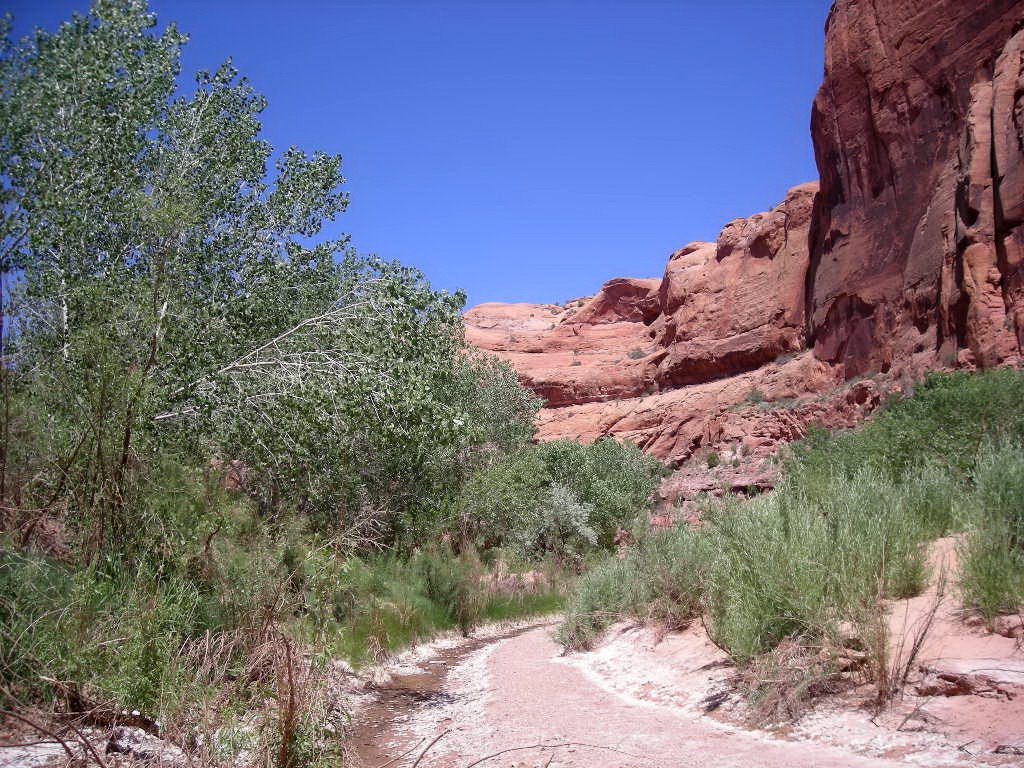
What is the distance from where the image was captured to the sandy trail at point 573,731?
206 inches

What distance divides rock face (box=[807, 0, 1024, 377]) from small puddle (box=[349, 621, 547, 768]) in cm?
2181

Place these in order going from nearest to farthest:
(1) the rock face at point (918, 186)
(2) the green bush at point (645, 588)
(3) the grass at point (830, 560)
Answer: (3) the grass at point (830, 560)
(2) the green bush at point (645, 588)
(1) the rock face at point (918, 186)

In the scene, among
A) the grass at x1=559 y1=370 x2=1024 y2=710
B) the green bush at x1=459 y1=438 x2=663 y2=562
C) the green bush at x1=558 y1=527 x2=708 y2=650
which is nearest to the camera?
the grass at x1=559 y1=370 x2=1024 y2=710

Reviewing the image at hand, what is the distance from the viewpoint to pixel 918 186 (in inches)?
1220

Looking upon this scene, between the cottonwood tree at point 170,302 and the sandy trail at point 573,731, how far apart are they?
132 inches

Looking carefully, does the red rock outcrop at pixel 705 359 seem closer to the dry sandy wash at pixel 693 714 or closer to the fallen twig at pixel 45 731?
the dry sandy wash at pixel 693 714

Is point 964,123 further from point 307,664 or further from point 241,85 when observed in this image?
point 307,664

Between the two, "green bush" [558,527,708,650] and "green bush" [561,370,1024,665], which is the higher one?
"green bush" [561,370,1024,665]

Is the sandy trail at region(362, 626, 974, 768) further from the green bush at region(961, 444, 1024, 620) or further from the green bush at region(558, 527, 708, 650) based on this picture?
the green bush at region(961, 444, 1024, 620)

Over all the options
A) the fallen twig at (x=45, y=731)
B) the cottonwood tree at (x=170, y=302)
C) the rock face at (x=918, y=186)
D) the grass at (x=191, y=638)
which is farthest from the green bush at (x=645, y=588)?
the rock face at (x=918, y=186)

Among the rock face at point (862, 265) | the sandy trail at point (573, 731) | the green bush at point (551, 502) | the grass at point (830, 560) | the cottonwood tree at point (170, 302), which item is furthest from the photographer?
the rock face at point (862, 265)

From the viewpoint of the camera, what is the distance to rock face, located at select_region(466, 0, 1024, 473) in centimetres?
2531

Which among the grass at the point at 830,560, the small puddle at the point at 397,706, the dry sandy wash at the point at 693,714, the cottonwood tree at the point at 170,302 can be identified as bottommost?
the small puddle at the point at 397,706

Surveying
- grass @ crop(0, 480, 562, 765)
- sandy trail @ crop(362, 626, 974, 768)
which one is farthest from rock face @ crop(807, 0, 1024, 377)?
grass @ crop(0, 480, 562, 765)
